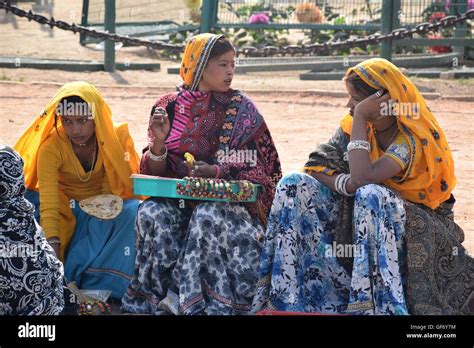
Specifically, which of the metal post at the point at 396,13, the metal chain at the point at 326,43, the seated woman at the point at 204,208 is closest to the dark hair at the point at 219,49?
the seated woman at the point at 204,208

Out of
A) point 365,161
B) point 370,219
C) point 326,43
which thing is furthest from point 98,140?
point 326,43

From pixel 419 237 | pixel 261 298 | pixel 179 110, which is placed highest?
pixel 179 110

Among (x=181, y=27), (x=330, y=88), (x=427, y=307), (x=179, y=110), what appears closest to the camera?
(x=427, y=307)

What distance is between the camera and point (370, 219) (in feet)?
15.6

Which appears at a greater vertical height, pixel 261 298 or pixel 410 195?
pixel 410 195

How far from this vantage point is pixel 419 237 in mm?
4848

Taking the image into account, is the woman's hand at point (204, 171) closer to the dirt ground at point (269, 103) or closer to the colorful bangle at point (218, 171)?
the colorful bangle at point (218, 171)

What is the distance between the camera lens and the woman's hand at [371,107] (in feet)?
16.5

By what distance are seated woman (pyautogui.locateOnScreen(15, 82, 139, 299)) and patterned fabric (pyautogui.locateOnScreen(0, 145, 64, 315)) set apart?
1.25 m

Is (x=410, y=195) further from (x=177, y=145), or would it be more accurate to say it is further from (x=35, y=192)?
(x=35, y=192)

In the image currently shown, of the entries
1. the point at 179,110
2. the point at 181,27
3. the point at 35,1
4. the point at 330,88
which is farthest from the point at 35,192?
the point at 35,1

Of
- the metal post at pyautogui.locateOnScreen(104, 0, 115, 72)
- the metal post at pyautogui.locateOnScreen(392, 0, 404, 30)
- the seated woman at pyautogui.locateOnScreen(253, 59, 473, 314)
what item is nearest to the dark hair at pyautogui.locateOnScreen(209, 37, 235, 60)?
the seated woman at pyautogui.locateOnScreen(253, 59, 473, 314)

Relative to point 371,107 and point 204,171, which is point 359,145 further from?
point 204,171

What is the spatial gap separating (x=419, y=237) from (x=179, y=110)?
148 cm
